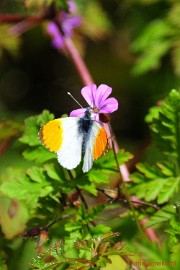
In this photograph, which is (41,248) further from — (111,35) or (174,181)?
(111,35)

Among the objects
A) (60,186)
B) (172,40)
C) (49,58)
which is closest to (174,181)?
(60,186)

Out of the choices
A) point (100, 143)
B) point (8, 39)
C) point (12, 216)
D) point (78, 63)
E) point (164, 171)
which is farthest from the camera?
point (8, 39)

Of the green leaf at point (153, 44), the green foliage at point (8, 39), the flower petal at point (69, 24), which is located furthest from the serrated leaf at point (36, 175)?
the green leaf at point (153, 44)

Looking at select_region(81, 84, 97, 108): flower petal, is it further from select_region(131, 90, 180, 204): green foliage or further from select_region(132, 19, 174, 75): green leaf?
select_region(132, 19, 174, 75): green leaf

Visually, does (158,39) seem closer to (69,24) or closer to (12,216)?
(69,24)

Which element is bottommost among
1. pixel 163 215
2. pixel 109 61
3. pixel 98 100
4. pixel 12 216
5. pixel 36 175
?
pixel 163 215

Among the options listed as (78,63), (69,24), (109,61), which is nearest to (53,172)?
(78,63)
